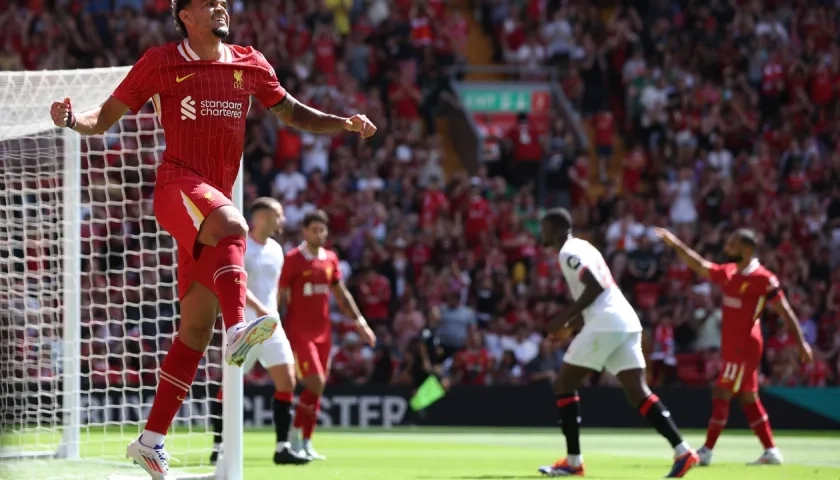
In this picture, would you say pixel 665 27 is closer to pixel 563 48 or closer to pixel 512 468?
pixel 563 48

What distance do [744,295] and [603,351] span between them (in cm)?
330

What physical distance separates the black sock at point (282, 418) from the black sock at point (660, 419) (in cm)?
333

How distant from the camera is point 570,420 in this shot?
425 inches

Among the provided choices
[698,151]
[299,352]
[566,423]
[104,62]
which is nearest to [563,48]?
[698,151]

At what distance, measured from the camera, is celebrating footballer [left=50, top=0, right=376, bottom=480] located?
7.07m

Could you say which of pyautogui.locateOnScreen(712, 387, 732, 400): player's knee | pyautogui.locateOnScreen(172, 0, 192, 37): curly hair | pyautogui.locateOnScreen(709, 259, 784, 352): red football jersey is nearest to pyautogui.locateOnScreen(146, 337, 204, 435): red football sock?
pyautogui.locateOnScreen(172, 0, 192, 37): curly hair

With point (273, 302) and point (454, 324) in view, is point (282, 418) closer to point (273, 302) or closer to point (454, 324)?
point (273, 302)

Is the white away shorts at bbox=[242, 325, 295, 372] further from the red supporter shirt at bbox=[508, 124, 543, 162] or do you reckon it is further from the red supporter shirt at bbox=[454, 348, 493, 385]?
the red supporter shirt at bbox=[508, 124, 543, 162]

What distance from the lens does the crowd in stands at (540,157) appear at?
22.1m

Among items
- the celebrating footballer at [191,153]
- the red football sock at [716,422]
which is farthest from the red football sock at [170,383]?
the red football sock at [716,422]

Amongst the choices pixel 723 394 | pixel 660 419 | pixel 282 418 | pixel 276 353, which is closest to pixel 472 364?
pixel 723 394

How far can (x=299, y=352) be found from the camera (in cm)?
1319

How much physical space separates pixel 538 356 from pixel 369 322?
2.78 m

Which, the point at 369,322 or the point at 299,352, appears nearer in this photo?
the point at 299,352
